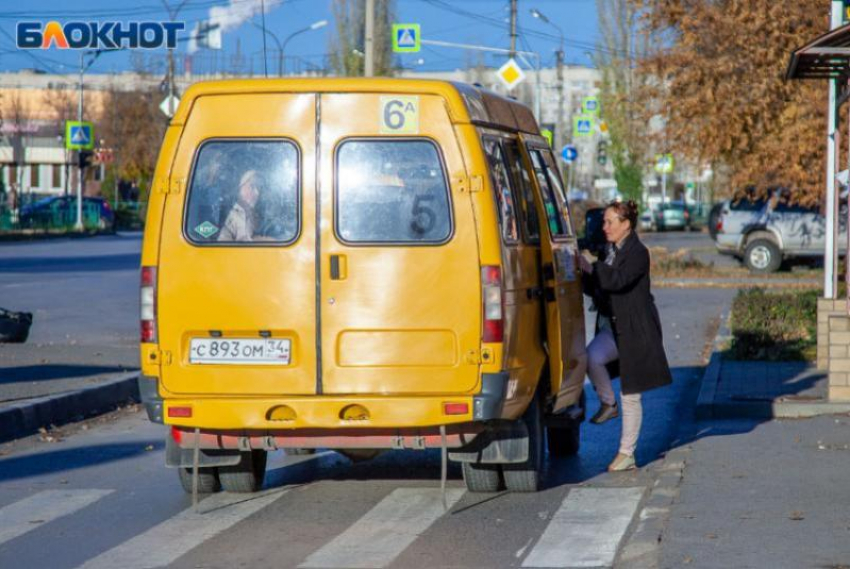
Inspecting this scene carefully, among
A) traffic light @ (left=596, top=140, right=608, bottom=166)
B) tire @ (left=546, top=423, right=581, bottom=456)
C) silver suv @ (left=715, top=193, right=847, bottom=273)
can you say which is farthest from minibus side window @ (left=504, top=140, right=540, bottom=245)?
traffic light @ (left=596, top=140, right=608, bottom=166)

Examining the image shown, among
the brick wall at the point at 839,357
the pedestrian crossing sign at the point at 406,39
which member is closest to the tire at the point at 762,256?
the pedestrian crossing sign at the point at 406,39

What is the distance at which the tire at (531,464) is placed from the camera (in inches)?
342

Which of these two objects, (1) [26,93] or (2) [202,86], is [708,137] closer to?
(2) [202,86]

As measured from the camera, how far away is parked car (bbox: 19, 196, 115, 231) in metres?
59.3

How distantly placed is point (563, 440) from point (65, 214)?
53.2 meters

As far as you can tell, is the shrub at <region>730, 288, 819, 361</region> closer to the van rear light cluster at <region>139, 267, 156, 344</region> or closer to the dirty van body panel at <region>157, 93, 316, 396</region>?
the dirty van body panel at <region>157, 93, 316, 396</region>

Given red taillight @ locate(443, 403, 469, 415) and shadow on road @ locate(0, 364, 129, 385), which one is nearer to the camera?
red taillight @ locate(443, 403, 469, 415)

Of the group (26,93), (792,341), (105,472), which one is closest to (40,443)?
(105,472)

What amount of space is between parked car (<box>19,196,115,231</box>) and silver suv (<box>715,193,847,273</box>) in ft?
103

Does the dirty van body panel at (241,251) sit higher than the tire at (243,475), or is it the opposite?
the dirty van body panel at (241,251)

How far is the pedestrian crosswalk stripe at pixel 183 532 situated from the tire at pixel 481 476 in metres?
1.08

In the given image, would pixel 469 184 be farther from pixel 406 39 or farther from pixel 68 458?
pixel 406 39

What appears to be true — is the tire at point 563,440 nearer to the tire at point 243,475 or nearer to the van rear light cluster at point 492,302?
the tire at point 243,475

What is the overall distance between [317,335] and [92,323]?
1351 centimetres
